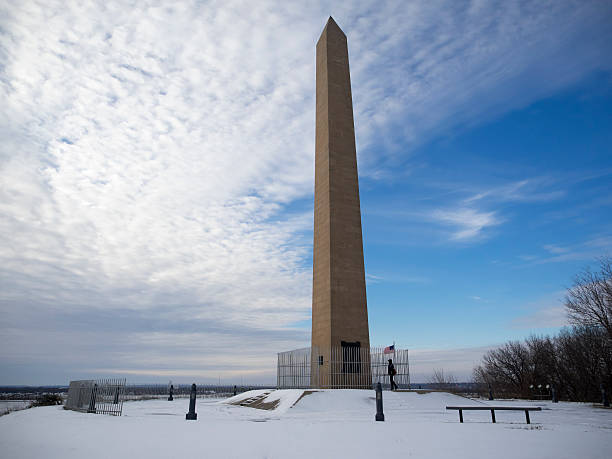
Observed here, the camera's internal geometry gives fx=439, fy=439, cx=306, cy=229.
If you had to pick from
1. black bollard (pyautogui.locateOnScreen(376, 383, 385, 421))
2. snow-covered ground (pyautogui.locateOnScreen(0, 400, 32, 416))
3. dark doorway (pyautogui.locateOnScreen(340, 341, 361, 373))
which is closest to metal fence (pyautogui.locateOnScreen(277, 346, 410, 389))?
dark doorway (pyautogui.locateOnScreen(340, 341, 361, 373))

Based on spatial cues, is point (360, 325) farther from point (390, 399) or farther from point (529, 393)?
point (529, 393)

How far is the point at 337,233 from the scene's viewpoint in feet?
80.6

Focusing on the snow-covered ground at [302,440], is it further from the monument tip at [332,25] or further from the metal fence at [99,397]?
the monument tip at [332,25]

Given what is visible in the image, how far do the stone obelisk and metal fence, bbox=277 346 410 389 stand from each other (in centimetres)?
5

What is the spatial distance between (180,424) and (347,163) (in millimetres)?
18113

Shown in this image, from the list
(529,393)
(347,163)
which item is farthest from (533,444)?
(529,393)

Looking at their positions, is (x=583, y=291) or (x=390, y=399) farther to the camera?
(x=583, y=291)

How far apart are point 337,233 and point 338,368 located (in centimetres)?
722

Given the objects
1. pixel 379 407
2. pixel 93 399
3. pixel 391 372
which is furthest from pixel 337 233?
pixel 93 399

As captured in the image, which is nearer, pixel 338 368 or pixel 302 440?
pixel 302 440

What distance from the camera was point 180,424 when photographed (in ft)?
39.1

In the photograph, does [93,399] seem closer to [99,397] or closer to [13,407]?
[99,397]

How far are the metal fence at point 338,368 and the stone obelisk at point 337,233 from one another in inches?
2.1

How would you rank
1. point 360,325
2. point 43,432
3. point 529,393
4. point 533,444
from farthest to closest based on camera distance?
point 529,393 < point 360,325 < point 43,432 < point 533,444
